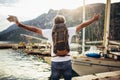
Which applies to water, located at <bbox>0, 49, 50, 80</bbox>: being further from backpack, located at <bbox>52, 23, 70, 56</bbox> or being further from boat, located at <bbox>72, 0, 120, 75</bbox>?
backpack, located at <bbox>52, 23, 70, 56</bbox>

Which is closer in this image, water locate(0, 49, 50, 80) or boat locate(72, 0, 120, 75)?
boat locate(72, 0, 120, 75)

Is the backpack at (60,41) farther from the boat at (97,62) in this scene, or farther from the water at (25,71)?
the water at (25,71)

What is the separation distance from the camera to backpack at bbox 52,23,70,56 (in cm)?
446

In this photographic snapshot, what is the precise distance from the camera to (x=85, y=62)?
16.0 m

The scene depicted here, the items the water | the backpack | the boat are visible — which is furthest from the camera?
the water

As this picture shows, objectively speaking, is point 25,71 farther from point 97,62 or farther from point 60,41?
point 60,41

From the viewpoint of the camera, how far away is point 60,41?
4457 mm

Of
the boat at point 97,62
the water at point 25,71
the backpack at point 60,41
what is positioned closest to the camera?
the backpack at point 60,41

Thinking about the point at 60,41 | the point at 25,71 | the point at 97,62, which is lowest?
the point at 25,71

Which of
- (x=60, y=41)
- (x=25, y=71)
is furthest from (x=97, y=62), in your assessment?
(x=25, y=71)

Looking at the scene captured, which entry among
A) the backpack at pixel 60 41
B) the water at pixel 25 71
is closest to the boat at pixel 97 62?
the water at pixel 25 71

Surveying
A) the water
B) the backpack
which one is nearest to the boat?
the water

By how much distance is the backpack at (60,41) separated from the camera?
4465mm

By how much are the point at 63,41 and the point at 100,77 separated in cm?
424
